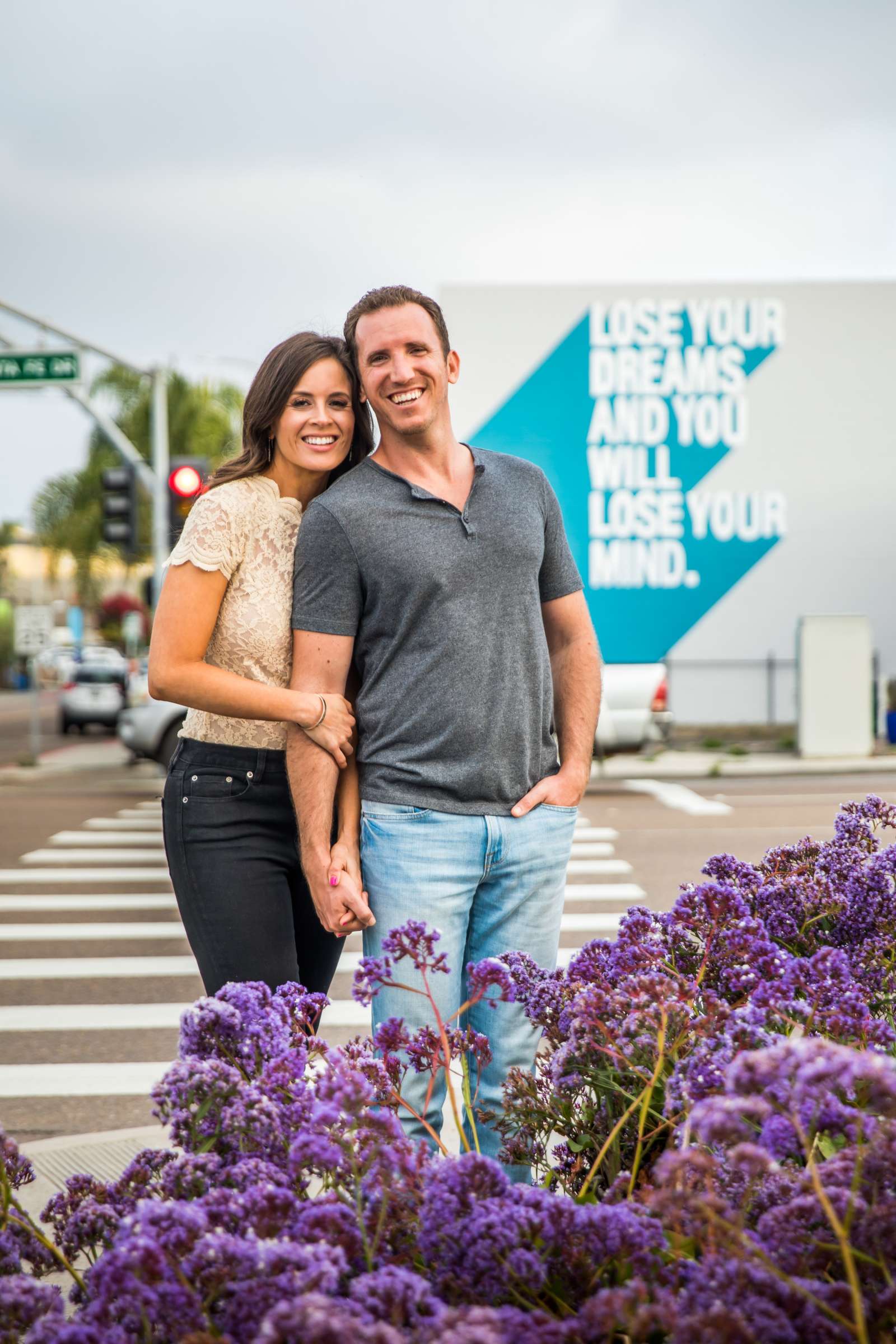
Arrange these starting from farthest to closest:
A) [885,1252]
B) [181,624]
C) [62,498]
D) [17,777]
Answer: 1. [62,498]
2. [17,777]
3. [181,624]
4. [885,1252]

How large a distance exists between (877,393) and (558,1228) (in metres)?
22.3

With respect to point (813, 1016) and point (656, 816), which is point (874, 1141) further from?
point (656, 816)

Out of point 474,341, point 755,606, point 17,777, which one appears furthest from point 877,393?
point 17,777

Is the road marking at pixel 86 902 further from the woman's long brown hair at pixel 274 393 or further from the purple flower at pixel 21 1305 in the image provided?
the purple flower at pixel 21 1305

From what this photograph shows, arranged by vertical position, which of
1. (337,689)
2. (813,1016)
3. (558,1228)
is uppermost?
(337,689)

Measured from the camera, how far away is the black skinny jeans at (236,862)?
257 centimetres

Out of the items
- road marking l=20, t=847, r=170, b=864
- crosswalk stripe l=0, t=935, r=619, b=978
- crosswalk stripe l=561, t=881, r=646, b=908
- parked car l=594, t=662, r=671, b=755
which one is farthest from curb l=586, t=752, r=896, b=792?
crosswalk stripe l=0, t=935, r=619, b=978

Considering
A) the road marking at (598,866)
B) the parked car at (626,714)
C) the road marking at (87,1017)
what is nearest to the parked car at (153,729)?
the parked car at (626,714)

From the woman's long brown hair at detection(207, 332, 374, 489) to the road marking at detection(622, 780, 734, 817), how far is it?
10.2m

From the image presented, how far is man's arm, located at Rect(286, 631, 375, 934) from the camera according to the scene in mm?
2475

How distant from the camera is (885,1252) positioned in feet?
4.30

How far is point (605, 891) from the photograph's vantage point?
918 centimetres

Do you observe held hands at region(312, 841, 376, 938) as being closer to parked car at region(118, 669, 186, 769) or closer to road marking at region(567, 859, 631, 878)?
road marking at region(567, 859, 631, 878)

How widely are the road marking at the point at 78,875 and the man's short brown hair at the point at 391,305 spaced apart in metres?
7.91
